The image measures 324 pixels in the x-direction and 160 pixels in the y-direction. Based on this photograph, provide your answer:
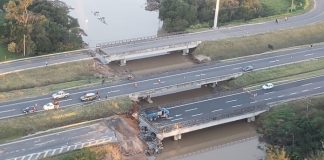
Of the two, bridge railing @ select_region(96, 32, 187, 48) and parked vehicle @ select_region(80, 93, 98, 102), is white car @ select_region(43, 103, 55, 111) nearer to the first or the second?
parked vehicle @ select_region(80, 93, 98, 102)

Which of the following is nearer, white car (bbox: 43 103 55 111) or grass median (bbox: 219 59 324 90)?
white car (bbox: 43 103 55 111)

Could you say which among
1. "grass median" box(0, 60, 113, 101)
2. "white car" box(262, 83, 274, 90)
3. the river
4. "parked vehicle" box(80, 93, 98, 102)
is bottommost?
"white car" box(262, 83, 274, 90)

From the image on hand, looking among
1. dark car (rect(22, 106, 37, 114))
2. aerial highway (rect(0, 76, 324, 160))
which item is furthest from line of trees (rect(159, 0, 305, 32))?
dark car (rect(22, 106, 37, 114))

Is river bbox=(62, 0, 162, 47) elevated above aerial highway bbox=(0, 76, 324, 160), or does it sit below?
above

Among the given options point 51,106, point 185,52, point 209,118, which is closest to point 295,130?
point 209,118

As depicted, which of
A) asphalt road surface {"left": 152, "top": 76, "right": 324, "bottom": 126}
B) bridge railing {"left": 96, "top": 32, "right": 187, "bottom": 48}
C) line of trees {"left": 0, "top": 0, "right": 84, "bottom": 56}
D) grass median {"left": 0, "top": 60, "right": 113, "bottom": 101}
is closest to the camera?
asphalt road surface {"left": 152, "top": 76, "right": 324, "bottom": 126}

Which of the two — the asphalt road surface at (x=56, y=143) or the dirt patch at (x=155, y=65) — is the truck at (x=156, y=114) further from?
the dirt patch at (x=155, y=65)
